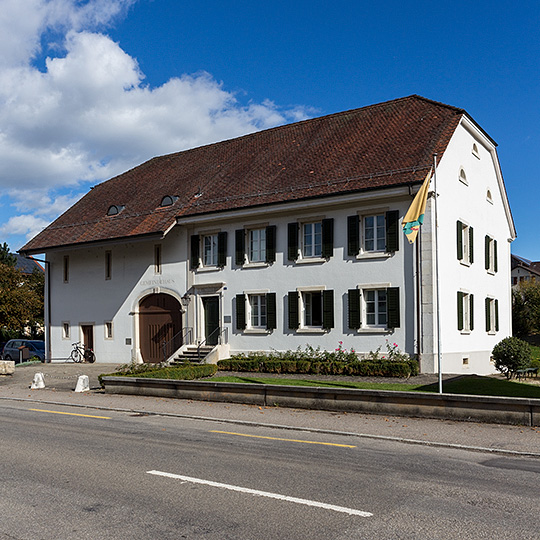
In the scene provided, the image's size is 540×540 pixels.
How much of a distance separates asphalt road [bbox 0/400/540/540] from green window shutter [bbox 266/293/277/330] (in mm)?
14295

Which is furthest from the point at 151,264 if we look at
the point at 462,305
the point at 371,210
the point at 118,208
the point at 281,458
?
the point at 281,458

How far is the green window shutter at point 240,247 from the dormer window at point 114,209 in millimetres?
8605

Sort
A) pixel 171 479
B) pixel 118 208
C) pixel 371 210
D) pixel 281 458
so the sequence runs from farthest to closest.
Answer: pixel 118 208 → pixel 371 210 → pixel 281 458 → pixel 171 479

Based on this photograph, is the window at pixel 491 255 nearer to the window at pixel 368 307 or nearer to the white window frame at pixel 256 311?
the window at pixel 368 307

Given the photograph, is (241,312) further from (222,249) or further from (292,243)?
(292,243)

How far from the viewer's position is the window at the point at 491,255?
95.9ft

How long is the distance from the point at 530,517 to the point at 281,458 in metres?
3.95

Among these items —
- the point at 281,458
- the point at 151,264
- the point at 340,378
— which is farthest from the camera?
the point at 151,264

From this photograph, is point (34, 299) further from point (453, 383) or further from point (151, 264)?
point (453, 383)

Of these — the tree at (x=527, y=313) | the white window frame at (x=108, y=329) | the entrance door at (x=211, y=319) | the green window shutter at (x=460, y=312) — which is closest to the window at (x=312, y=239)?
the entrance door at (x=211, y=319)

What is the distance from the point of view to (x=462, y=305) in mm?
24938

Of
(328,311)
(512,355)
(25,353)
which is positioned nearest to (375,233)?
(328,311)

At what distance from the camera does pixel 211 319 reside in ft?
93.1

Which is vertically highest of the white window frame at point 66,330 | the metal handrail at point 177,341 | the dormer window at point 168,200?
the dormer window at point 168,200
